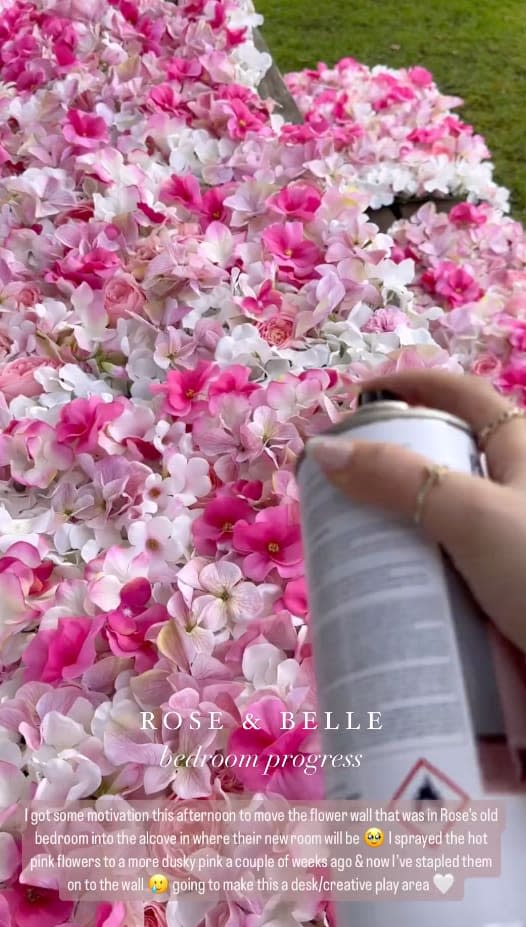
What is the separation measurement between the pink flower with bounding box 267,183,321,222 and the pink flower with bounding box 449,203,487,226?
1.12 feet

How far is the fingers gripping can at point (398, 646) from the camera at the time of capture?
19.4 inches

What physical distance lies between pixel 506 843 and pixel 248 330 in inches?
28.5

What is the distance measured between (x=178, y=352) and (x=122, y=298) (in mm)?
138

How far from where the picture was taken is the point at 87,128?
142 centimetres

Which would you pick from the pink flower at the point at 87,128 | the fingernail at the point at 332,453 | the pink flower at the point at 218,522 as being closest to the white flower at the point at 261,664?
the pink flower at the point at 218,522

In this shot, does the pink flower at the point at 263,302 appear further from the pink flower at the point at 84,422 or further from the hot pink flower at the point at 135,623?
the hot pink flower at the point at 135,623

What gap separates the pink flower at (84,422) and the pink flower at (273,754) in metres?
A: 0.37

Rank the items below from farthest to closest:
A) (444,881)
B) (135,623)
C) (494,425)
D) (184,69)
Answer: (184,69) < (135,623) < (494,425) < (444,881)

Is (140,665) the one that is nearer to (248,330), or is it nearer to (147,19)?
(248,330)

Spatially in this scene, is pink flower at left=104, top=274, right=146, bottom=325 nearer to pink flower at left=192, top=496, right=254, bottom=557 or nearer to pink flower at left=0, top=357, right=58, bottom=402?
pink flower at left=0, top=357, right=58, bottom=402

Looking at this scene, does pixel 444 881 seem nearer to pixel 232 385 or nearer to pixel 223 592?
pixel 223 592

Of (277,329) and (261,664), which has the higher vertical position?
(277,329)

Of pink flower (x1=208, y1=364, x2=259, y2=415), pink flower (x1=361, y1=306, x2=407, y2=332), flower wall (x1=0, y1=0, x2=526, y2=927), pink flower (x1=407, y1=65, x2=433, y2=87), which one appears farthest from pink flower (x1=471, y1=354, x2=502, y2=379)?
pink flower (x1=407, y1=65, x2=433, y2=87)

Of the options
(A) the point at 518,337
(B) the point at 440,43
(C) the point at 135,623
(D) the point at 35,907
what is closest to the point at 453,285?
(A) the point at 518,337
